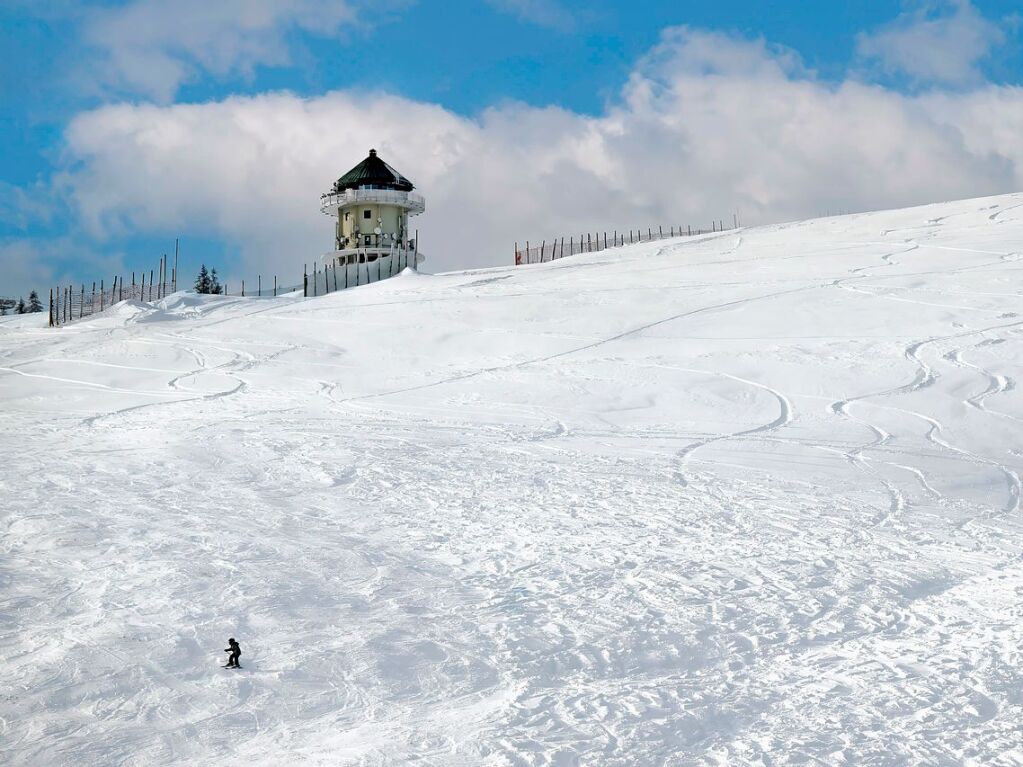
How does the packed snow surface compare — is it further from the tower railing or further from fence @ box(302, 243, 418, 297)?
the tower railing

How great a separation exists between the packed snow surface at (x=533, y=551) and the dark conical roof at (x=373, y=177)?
37147 millimetres

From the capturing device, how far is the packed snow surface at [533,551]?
520cm

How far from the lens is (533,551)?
8.32 m

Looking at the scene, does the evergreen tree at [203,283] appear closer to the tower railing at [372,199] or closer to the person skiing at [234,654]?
the tower railing at [372,199]

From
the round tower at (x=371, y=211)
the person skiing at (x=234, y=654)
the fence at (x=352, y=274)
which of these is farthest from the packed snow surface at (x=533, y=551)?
the round tower at (x=371, y=211)

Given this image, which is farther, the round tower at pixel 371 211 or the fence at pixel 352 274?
the round tower at pixel 371 211

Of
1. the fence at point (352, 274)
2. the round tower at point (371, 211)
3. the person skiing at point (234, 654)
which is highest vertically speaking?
the round tower at point (371, 211)

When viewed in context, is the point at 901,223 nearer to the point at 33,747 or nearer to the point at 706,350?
the point at 706,350

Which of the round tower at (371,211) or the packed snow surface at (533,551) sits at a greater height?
the round tower at (371,211)

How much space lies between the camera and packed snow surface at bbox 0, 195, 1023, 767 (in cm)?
520

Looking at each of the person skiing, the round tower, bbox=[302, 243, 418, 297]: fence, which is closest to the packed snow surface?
the person skiing

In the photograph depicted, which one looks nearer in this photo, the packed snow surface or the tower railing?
the packed snow surface

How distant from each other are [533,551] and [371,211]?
50.7 m

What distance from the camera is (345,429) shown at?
46.4 ft
